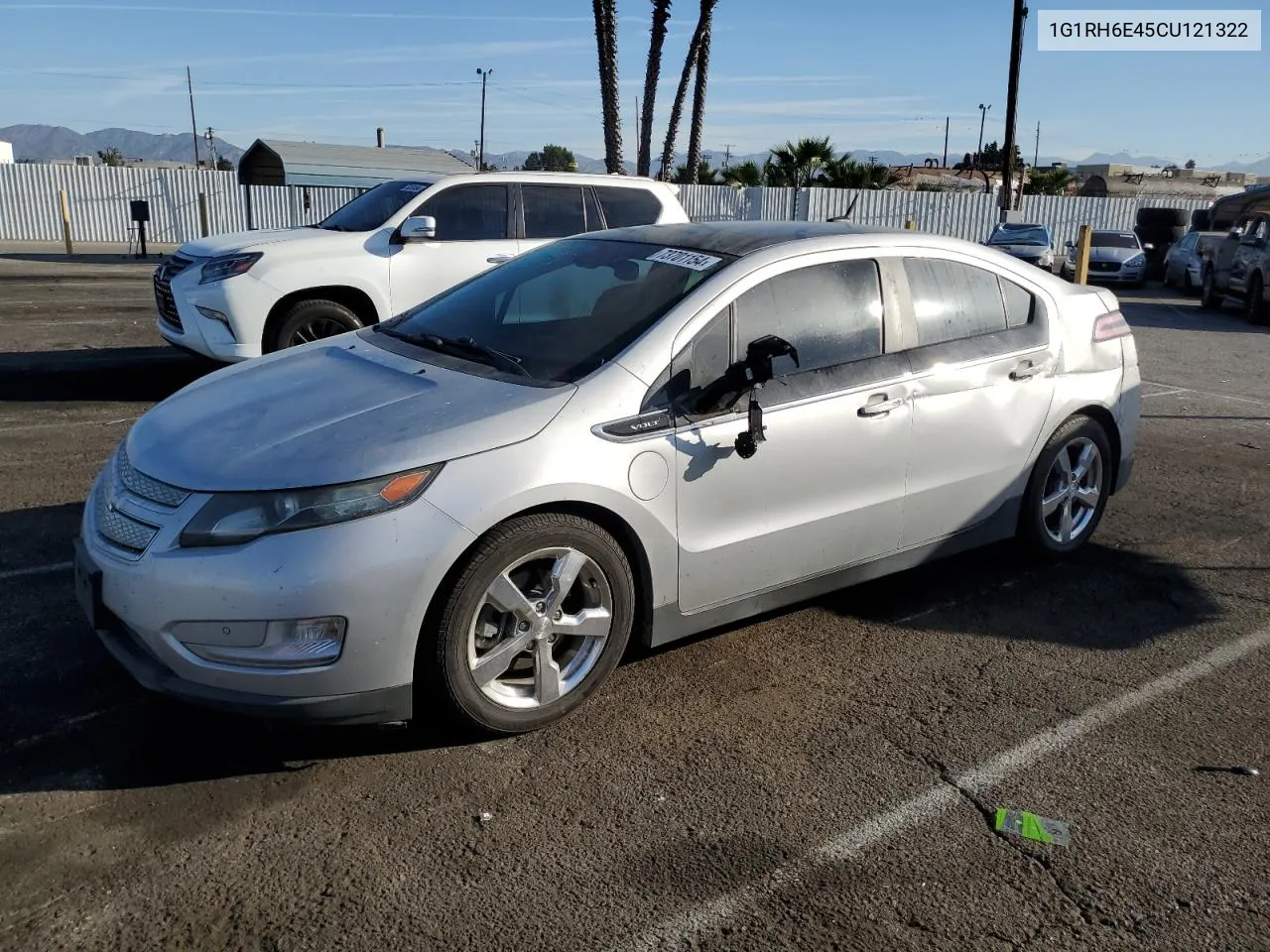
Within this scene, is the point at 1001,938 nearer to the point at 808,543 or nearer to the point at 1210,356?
the point at 808,543

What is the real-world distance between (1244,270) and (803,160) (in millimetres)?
17553

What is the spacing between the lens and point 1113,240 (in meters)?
24.8

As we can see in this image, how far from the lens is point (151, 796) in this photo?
129 inches

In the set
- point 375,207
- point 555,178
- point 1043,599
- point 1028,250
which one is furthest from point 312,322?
point 1028,250

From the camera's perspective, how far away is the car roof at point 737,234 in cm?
444

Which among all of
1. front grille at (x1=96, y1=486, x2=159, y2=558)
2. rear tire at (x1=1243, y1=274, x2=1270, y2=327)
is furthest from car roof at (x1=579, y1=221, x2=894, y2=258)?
rear tire at (x1=1243, y1=274, x2=1270, y2=327)

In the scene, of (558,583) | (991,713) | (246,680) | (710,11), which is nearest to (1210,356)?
(991,713)

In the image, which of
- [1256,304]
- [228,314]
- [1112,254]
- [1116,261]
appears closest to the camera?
[228,314]

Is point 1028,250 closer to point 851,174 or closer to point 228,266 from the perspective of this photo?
point 851,174

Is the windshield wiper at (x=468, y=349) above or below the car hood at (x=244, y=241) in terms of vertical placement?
below

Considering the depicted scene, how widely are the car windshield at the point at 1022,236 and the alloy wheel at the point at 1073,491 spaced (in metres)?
19.9

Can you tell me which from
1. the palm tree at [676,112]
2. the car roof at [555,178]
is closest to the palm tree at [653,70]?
the palm tree at [676,112]

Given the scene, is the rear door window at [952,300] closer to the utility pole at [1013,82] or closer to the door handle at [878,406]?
the door handle at [878,406]

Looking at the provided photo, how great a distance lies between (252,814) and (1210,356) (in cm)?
1349
